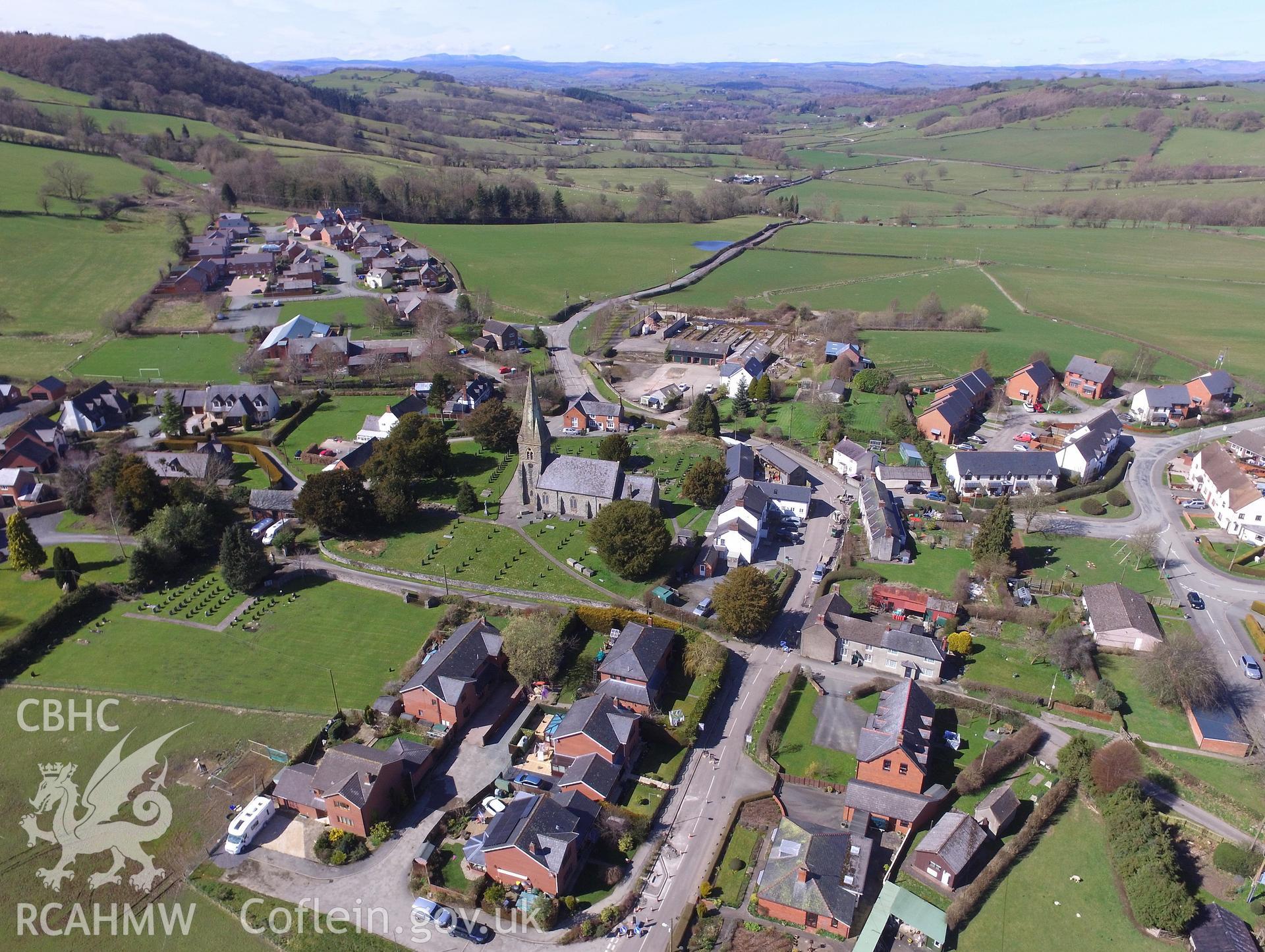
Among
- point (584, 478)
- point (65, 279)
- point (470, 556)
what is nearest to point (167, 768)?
point (470, 556)

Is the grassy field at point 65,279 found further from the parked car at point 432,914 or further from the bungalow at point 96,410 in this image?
the parked car at point 432,914

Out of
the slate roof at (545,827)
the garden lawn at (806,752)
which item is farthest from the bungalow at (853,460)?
the slate roof at (545,827)

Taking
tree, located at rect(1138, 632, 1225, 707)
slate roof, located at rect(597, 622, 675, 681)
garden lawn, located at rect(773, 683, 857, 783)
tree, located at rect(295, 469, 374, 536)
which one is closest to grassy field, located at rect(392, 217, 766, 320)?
tree, located at rect(295, 469, 374, 536)

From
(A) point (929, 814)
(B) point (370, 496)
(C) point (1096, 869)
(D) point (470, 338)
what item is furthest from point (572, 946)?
(D) point (470, 338)

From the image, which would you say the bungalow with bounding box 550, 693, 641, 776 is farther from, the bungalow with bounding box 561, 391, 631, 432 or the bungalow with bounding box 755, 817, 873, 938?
the bungalow with bounding box 561, 391, 631, 432

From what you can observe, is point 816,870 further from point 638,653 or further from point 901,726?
point 638,653
